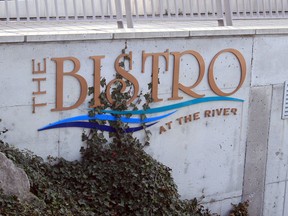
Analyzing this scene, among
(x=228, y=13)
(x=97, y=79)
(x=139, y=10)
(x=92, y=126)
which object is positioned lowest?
(x=92, y=126)

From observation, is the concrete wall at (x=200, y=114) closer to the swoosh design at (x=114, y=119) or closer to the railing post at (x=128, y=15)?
the swoosh design at (x=114, y=119)

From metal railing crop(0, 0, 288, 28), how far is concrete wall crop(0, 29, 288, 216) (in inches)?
18.1

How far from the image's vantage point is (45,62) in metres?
8.18

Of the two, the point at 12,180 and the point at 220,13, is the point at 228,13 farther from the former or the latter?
the point at 12,180

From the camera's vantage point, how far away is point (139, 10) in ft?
33.7

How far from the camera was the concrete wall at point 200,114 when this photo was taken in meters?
8.15

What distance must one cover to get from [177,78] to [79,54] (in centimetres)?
147

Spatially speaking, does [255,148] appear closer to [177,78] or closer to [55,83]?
[177,78]

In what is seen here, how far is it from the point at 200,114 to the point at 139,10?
5.85 feet

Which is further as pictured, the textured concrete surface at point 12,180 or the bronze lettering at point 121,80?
the bronze lettering at point 121,80

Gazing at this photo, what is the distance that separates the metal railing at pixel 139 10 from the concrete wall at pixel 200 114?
460 millimetres

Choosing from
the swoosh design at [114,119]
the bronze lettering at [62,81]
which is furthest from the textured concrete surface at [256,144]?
the bronze lettering at [62,81]

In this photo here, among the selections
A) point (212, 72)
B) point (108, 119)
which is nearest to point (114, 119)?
point (108, 119)

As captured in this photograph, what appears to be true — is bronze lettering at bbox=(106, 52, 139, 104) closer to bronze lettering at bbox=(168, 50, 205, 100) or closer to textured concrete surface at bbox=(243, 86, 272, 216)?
bronze lettering at bbox=(168, 50, 205, 100)
